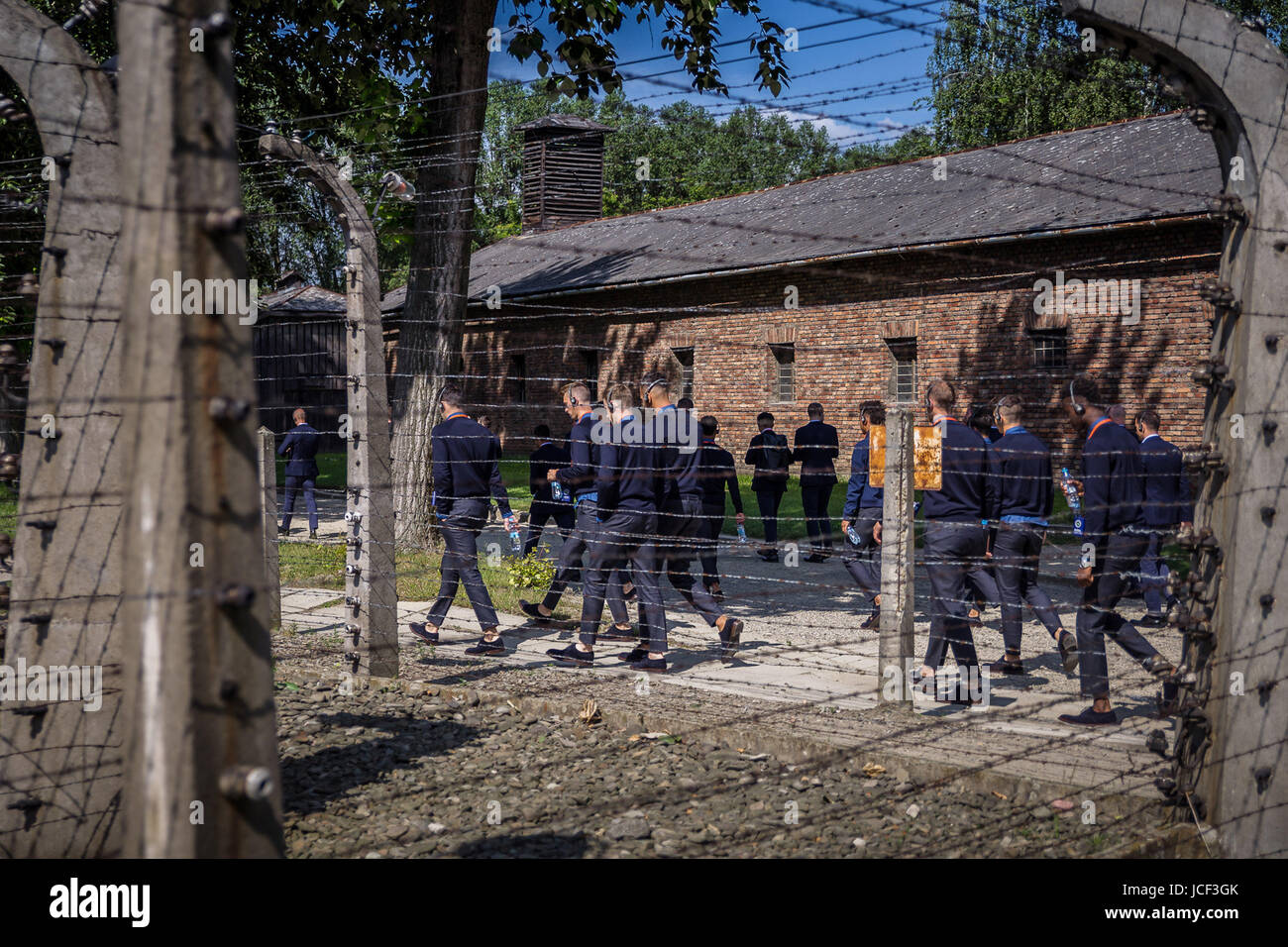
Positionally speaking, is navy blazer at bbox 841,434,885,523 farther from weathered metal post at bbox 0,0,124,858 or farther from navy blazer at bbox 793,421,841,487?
weathered metal post at bbox 0,0,124,858

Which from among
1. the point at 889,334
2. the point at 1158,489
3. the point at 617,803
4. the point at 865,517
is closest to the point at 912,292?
the point at 889,334

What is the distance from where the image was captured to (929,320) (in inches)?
854

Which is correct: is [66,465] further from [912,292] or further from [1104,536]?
[912,292]

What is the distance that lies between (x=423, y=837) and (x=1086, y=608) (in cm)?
381

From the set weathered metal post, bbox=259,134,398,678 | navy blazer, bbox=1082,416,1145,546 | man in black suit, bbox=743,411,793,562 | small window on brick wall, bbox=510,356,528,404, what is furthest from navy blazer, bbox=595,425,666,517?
small window on brick wall, bbox=510,356,528,404

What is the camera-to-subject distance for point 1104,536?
6.71 meters

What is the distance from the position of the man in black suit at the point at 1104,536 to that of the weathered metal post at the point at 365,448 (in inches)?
165

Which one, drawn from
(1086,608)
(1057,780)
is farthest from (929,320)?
(1057,780)

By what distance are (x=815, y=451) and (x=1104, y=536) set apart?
7830mm

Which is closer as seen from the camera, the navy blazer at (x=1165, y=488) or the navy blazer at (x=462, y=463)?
the navy blazer at (x=1165, y=488)

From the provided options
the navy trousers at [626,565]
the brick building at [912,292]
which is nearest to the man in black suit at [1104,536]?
the navy trousers at [626,565]

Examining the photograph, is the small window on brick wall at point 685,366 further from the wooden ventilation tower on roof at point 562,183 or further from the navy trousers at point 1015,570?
the navy trousers at point 1015,570

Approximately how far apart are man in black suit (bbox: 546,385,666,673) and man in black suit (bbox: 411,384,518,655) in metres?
0.76

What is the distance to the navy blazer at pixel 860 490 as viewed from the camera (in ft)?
31.7
